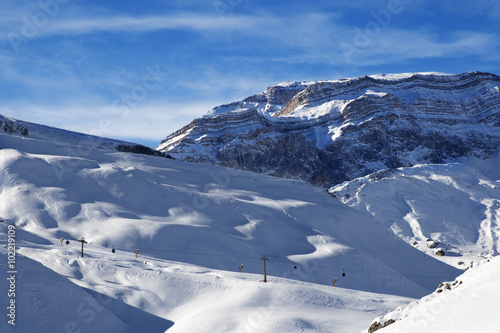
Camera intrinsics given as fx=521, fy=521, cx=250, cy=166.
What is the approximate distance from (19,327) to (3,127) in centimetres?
7307

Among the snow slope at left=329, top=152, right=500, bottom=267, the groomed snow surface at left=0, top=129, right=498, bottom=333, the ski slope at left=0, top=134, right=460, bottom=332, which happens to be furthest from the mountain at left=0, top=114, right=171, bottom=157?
the snow slope at left=329, top=152, right=500, bottom=267

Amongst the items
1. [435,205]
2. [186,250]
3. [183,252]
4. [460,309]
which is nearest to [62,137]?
[186,250]

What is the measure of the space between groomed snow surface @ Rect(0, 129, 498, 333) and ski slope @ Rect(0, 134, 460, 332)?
13 cm

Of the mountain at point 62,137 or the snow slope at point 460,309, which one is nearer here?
the snow slope at point 460,309

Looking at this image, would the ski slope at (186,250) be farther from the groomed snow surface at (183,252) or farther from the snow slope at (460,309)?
the snow slope at (460,309)

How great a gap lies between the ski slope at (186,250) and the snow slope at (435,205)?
42351 mm

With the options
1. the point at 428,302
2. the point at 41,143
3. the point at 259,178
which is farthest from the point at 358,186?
the point at 428,302

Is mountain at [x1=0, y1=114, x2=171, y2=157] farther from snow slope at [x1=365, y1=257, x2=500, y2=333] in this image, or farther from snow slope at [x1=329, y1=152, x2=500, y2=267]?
snow slope at [x1=365, y1=257, x2=500, y2=333]

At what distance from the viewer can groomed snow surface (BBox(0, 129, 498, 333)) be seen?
1170 inches

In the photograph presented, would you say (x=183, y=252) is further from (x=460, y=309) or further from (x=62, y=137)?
(x=62, y=137)

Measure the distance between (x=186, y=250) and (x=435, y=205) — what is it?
9100cm

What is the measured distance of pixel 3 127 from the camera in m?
90.8

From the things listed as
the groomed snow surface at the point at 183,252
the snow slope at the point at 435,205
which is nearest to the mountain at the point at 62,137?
the groomed snow surface at the point at 183,252

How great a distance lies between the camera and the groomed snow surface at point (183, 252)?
29.7 m
